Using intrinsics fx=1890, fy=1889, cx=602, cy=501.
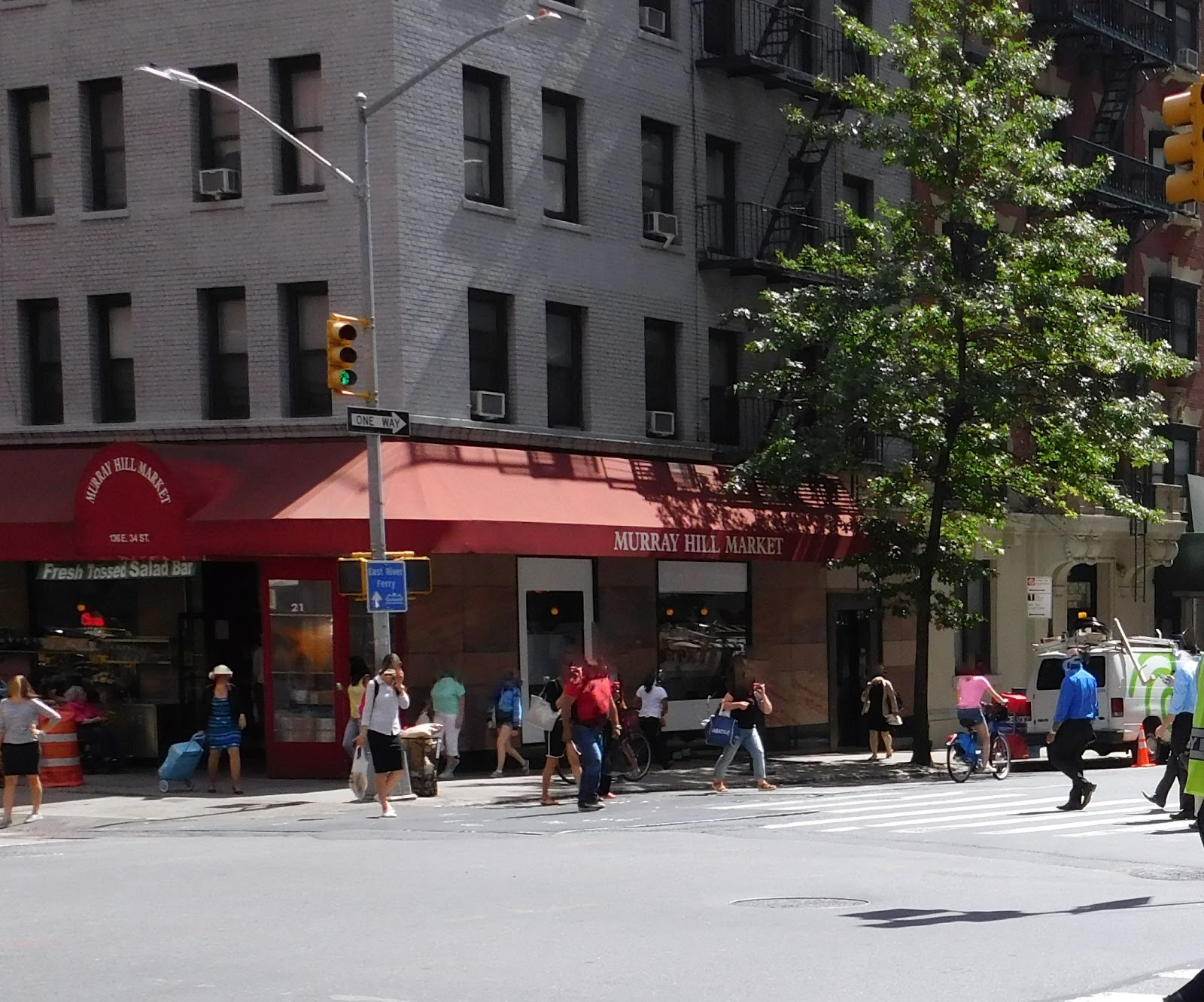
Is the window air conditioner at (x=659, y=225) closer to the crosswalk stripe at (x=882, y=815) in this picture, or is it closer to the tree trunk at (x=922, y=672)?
the tree trunk at (x=922, y=672)

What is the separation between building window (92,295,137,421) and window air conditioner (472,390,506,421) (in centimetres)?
511

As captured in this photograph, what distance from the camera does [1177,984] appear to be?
29.9 feet

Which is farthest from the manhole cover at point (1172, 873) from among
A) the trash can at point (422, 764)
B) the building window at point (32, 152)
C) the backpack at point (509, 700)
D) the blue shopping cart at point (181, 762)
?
the building window at point (32, 152)

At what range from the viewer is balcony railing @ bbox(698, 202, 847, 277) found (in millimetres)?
31328

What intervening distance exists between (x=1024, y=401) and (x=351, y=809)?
42.8ft

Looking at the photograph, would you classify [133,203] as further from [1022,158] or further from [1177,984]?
[1177,984]

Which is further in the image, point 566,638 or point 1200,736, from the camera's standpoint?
point 566,638

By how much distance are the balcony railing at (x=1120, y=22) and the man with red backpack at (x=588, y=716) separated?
22.9 metres

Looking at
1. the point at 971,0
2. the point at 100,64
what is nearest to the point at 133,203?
the point at 100,64

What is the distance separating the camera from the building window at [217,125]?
88.5 ft

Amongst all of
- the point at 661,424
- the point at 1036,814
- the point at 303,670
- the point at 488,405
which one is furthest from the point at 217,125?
the point at 1036,814

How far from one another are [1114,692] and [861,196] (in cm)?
1095

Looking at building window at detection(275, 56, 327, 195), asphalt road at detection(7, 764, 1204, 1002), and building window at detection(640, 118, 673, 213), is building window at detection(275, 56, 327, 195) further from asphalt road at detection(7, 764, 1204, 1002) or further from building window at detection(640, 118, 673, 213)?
asphalt road at detection(7, 764, 1204, 1002)

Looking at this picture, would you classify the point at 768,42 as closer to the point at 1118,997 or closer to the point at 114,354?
the point at 114,354
